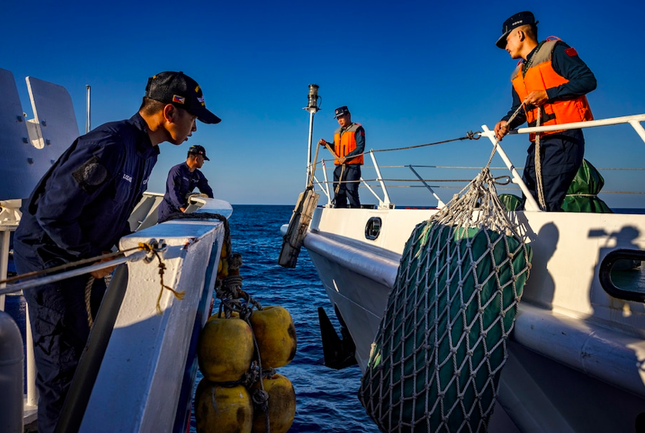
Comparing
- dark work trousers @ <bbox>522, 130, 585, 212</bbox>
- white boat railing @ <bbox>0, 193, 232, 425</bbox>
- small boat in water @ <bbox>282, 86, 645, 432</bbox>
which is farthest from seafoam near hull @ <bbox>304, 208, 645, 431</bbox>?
white boat railing @ <bbox>0, 193, 232, 425</bbox>

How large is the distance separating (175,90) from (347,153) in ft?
16.5

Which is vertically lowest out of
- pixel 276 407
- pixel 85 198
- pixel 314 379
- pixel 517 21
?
pixel 314 379

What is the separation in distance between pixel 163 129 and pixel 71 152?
0.43 metres

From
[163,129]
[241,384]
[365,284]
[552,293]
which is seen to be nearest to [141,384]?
[241,384]

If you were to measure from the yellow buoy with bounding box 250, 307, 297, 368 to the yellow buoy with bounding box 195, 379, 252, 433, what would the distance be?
9.9 inches

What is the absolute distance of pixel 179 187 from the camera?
17.0 feet

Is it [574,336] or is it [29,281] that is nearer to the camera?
[29,281]

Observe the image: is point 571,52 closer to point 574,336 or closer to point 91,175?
point 574,336

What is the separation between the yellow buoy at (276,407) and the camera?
1.81 m

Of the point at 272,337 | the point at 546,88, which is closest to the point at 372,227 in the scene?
the point at 546,88

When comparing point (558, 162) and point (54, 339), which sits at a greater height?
point (558, 162)

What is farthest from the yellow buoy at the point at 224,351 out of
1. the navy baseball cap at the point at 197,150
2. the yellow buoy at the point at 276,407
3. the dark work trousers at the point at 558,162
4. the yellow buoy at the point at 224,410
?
the navy baseball cap at the point at 197,150

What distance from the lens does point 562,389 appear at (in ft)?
6.85

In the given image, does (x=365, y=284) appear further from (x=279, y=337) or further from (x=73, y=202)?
(x=73, y=202)
